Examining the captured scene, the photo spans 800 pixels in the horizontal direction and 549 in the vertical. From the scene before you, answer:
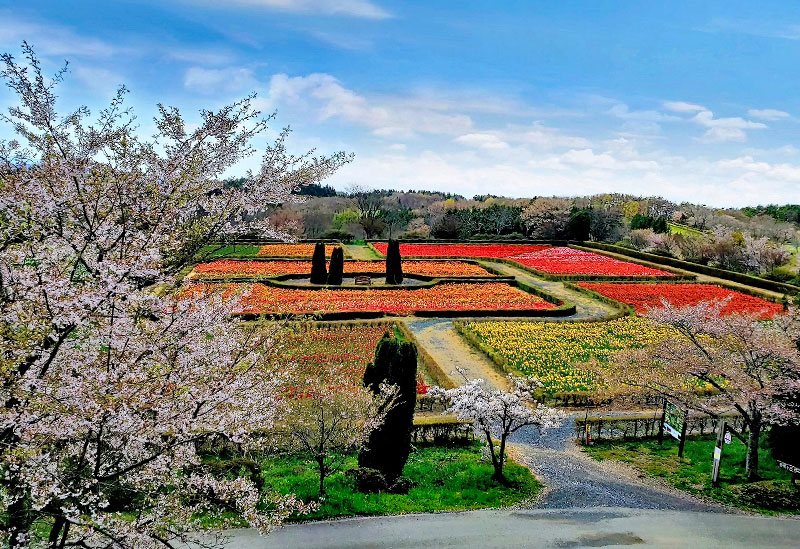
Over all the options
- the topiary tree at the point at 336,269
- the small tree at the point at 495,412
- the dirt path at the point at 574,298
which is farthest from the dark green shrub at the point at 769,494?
the topiary tree at the point at 336,269

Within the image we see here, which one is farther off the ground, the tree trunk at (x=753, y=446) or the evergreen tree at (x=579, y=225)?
the evergreen tree at (x=579, y=225)

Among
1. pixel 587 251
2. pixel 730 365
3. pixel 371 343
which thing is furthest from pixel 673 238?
pixel 730 365

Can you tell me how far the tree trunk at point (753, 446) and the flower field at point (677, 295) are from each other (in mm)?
19902

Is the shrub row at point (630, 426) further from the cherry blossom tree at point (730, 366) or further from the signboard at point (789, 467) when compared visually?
the signboard at point (789, 467)

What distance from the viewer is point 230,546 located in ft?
32.8

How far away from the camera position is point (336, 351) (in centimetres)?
2422

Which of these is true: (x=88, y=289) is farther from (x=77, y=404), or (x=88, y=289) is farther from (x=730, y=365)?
(x=730, y=365)

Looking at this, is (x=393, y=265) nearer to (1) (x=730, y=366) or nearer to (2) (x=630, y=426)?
(2) (x=630, y=426)

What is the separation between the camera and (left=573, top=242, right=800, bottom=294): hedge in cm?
4134

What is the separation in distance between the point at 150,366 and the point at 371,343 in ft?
65.3

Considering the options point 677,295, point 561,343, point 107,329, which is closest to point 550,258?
point 677,295

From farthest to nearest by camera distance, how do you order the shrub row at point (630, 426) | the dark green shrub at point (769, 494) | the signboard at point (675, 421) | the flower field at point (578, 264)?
1. the flower field at point (578, 264)
2. the shrub row at point (630, 426)
3. the signboard at point (675, 421)
4. the dark green shrub at point (769, 494)

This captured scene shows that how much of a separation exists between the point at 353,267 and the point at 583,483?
35.4 metres

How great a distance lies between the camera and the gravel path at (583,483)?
1234 cm
